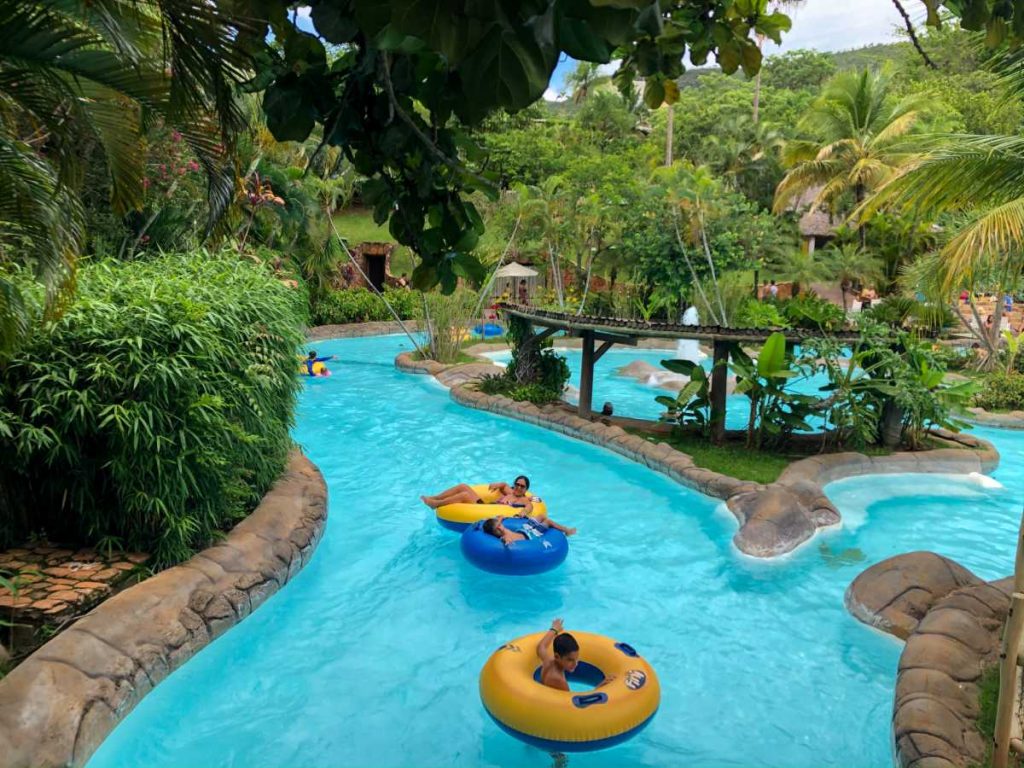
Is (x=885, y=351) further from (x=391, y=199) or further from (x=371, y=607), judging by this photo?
(x=391, y=199)

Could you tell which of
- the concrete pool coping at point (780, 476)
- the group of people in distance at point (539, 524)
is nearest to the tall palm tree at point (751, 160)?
the concrete pool coping at point (780, 476)

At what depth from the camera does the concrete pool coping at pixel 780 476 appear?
808cm

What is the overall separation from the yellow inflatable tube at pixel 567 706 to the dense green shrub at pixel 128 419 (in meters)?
2.69

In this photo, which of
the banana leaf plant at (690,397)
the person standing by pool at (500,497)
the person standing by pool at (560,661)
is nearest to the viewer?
the person standing by pool at (560,661)

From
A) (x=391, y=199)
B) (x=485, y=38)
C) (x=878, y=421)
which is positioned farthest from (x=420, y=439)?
(x=485, y=38)

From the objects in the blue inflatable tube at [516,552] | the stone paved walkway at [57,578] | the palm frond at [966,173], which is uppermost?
the palm frond at [966,173]

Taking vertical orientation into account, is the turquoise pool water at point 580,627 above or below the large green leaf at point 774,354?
below

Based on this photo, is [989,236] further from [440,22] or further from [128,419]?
[440,22]

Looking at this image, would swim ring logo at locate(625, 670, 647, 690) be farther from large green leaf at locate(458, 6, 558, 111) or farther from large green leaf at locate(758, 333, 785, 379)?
large green leaf at locate(758, 333, 785, 379)

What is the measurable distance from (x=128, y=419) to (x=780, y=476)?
704 centimetres

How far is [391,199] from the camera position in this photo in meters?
1.65

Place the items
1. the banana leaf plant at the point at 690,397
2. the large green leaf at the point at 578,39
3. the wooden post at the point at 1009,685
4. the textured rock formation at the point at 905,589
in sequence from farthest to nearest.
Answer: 1. the banana leaf plant at the point at 690,397
2. the textured rock formation at the point at 905,589
3. the wooden post at the point at 1009,685
4. the large green leaf at the point at 578,39

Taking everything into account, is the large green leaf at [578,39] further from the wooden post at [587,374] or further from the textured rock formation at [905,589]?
the wooden post at [587,374]

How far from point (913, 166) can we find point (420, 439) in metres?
7.62
